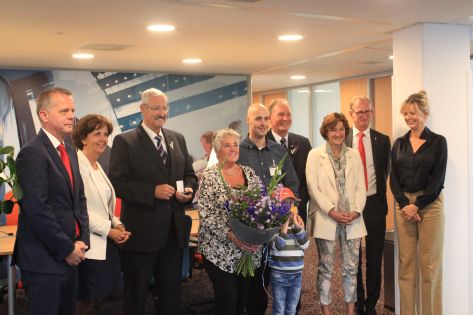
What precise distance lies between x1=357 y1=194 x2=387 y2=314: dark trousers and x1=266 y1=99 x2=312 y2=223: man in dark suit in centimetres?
53

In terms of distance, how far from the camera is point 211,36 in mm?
5359

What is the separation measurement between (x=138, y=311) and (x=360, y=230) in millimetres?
1734

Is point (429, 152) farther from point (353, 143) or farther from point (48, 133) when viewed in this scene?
point (48, 133)

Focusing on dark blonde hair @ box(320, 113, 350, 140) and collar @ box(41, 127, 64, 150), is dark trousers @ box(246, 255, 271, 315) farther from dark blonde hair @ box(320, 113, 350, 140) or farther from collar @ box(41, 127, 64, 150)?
collar @ box(41, 127, 64, 150)

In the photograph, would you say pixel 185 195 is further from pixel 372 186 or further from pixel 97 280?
pixel 372 186

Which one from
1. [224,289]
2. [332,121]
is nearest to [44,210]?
[224,289]

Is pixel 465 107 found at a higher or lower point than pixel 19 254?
higher

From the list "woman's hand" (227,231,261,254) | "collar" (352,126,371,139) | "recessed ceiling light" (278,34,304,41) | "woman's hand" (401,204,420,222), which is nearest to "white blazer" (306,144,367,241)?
"woman's hand" (401,204,420,222)

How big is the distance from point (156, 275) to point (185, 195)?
23.6 inches

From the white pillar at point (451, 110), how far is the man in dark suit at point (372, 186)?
235 millimetres

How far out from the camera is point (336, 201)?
4535mm

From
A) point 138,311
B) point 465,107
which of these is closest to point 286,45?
point 465,107

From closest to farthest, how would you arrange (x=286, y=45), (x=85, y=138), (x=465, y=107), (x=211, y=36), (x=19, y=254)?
(x=19, y=254) → (x=85, y=138) → (x=465, y=107) → (x=211, y=36) → (x=286, y=45)

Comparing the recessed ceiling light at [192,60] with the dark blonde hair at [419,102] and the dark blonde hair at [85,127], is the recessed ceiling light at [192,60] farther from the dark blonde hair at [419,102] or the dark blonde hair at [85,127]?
the dark blonde hair at [85,127]
